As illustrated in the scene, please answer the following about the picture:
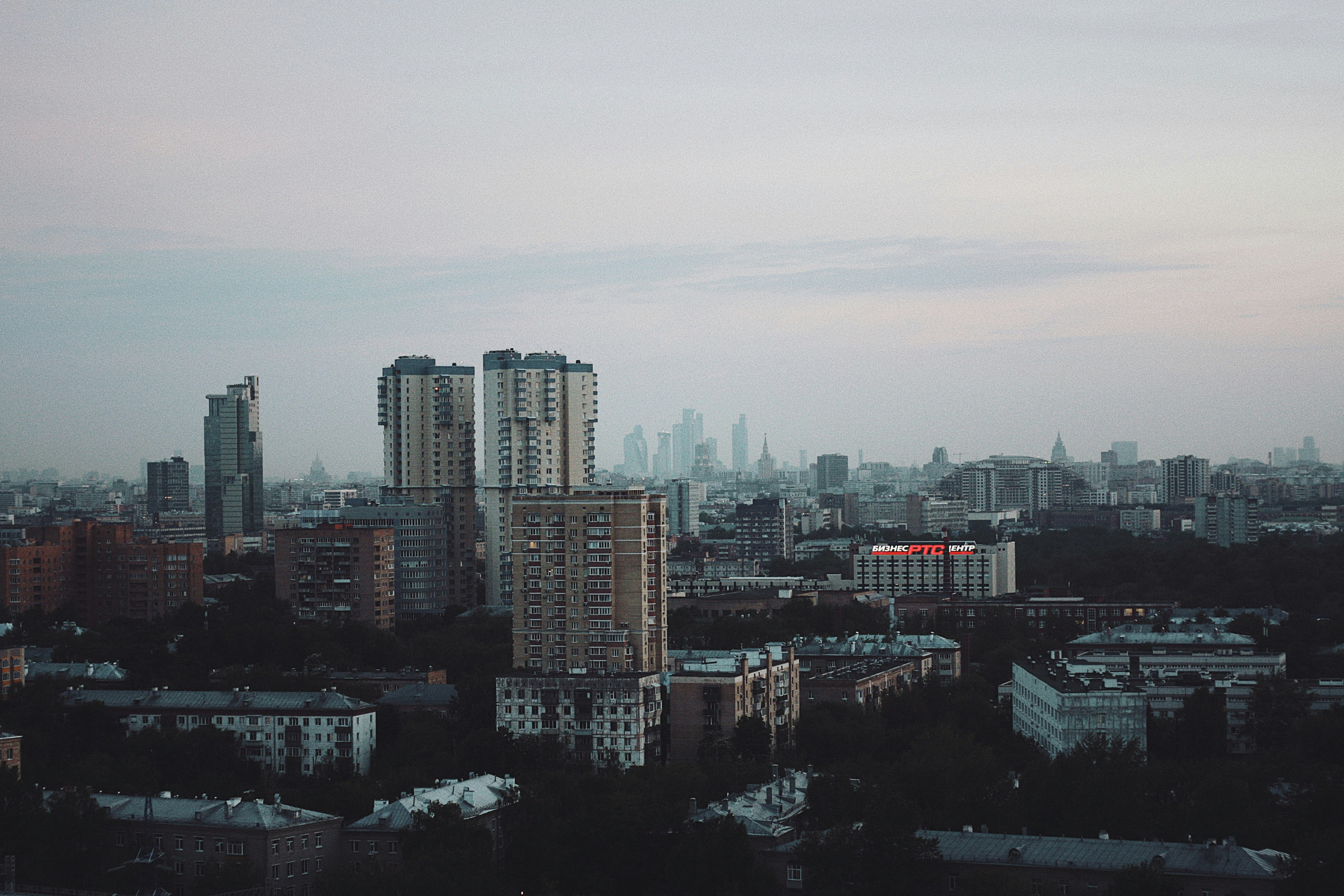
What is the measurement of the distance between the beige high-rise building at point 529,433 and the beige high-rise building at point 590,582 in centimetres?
2071

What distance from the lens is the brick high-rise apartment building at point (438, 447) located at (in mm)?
62594

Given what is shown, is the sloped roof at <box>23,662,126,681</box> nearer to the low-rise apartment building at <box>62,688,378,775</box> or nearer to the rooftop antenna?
the low-rise apartment building at <box>62,688,378,775</box>

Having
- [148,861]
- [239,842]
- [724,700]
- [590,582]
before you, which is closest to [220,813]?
[239,842]

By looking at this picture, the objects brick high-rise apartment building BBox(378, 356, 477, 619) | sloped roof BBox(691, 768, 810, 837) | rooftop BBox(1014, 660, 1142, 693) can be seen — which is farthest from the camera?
brick high-rise apartment building BBox(378, 356, 477, 619)

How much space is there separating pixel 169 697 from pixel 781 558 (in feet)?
180

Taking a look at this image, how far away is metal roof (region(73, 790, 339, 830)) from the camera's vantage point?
2662 cm

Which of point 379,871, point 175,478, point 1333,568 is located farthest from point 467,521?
point 175,478

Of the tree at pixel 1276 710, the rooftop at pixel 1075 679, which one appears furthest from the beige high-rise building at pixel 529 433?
the tree at pixel 1276 710

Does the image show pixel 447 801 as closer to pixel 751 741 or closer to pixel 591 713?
pixel 591 713

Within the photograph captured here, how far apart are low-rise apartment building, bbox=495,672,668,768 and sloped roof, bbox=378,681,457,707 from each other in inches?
142

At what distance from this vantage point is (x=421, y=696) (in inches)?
1565

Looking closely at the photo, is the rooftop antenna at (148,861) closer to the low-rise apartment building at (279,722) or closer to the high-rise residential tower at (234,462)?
the low-rise apartment building at (279,722)

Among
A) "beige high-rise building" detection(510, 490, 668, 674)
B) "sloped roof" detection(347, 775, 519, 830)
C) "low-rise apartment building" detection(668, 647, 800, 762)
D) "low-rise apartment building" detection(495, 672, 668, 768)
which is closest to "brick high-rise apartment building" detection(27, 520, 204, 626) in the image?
"beige high-rise building" detection(510, 490, 668, 674)

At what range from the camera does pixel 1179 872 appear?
75.7 feet
